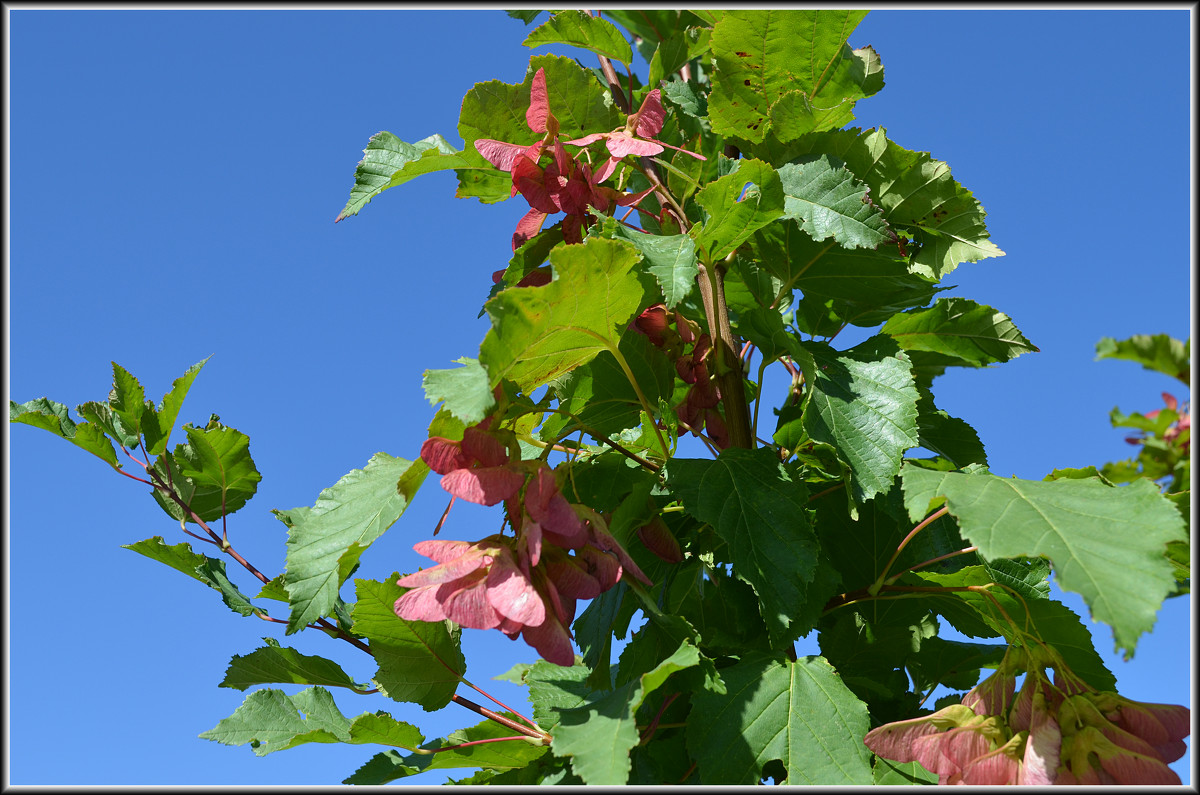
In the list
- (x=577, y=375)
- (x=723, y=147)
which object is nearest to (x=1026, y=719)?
(x=577, y=375)

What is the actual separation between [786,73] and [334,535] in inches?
43.9

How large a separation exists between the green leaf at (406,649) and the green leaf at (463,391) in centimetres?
51

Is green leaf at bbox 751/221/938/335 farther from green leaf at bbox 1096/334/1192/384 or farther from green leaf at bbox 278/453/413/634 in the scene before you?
green leaf at bbox 1096/334/1192/384

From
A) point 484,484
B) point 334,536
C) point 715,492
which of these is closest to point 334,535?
point 334,536

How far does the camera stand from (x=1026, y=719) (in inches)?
43.6

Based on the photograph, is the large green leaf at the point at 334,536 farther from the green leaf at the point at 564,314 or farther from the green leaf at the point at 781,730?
the green leaf at the point at 781,730

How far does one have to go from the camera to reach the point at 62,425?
5.53ft

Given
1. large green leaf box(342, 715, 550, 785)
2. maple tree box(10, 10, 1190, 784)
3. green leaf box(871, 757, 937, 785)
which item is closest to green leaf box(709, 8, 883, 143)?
maple tree box(10, 10, 1190, 784)

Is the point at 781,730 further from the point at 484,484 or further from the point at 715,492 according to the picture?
the point at 484,484

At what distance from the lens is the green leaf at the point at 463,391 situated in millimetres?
935

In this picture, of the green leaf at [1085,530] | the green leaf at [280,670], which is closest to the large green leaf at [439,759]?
the green leaf at [280,670]

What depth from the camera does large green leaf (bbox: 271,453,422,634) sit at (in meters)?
1.16

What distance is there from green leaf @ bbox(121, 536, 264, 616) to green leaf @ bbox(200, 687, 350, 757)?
0.57 ft

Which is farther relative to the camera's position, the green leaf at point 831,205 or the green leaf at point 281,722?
the green leaf at point 281,722
